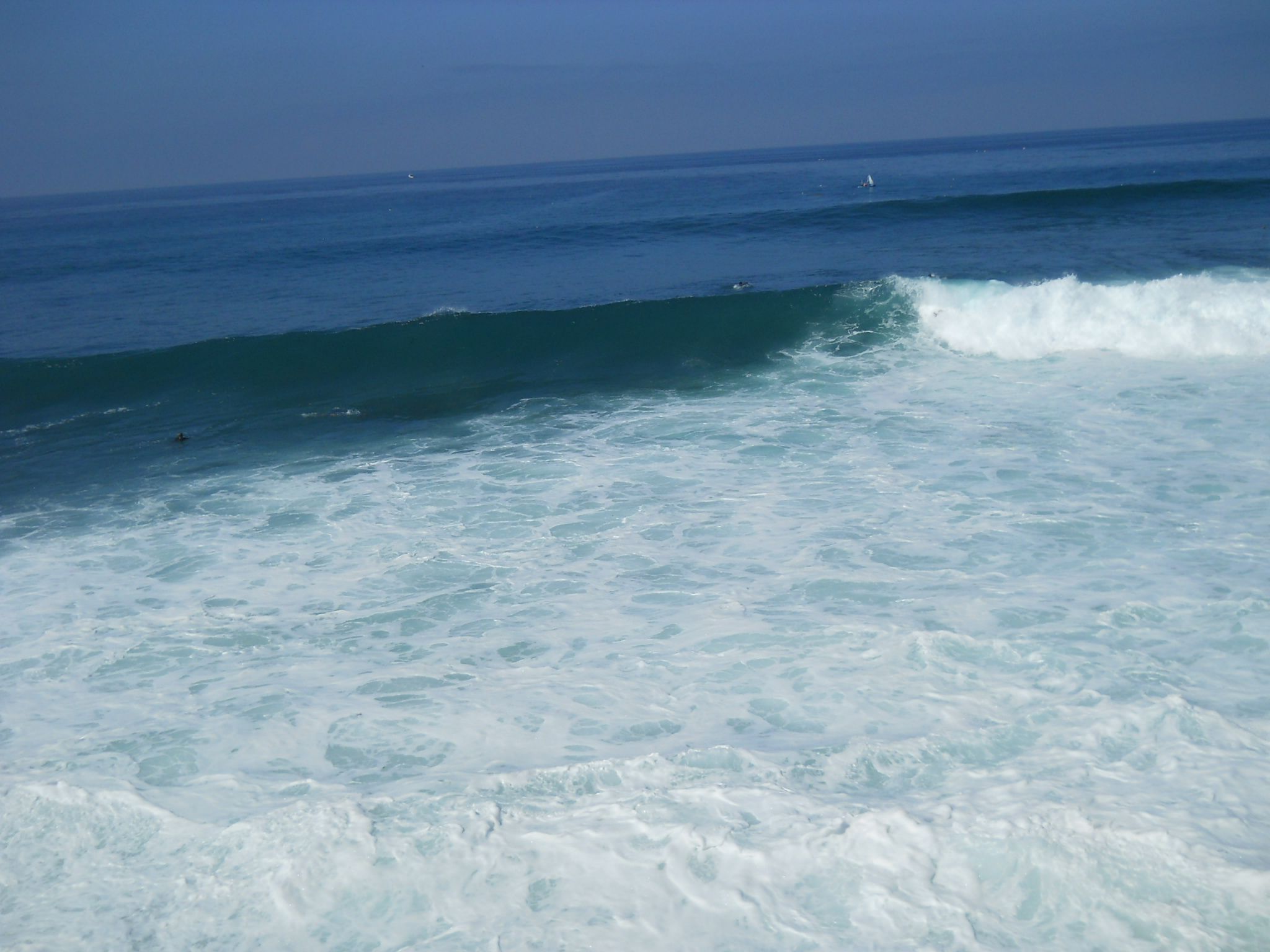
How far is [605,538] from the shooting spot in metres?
8.61

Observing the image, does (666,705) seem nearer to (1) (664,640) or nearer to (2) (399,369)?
(1) (664,640)

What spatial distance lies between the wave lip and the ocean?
0.08 m

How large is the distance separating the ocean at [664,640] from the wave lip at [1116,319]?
79 millimetres

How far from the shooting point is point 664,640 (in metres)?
6.71

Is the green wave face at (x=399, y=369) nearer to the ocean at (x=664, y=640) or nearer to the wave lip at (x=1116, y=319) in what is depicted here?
the ocean at (x=664, y=640)

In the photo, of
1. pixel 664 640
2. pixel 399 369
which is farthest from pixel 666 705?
pixel 399 369

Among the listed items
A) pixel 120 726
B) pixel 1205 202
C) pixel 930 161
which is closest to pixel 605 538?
pixel 120 726

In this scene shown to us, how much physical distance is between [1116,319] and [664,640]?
1224cm

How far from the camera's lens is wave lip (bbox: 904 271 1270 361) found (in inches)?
569

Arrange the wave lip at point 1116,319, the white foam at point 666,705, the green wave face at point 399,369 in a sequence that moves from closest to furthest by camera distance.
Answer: the white foam at point 666,705, the green wave face at point 399,369, the wave lip at point 1116,319

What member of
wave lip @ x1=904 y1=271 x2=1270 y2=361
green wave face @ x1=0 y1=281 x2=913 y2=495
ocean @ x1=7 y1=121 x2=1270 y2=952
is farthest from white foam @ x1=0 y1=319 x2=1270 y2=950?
wave lip @ x1=904 y1=271 x2=1270 y2=361

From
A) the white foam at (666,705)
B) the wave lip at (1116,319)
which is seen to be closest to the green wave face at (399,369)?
the wave lip at (1116,319)

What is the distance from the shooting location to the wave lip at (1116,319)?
14453mm

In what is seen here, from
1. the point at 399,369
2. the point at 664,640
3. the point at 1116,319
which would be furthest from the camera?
the point at 399,369
